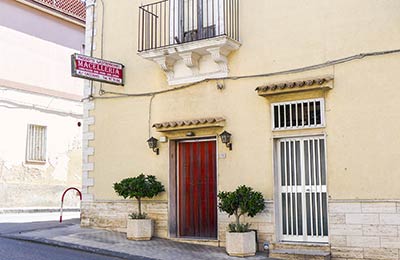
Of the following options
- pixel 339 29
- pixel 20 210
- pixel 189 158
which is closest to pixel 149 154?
pixel 189 158

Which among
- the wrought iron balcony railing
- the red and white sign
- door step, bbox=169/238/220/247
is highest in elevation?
the wrought iron balcony railing

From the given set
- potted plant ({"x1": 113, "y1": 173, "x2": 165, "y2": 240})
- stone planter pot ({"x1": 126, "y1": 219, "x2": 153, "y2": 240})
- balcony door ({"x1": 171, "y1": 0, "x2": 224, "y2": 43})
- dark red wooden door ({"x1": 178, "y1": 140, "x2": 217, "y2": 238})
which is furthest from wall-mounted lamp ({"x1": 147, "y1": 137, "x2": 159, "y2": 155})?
balcony door ({"x1": 171, "y1": 0, "x2": 224, "y2": 43})

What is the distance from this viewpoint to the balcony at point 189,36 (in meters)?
10.7

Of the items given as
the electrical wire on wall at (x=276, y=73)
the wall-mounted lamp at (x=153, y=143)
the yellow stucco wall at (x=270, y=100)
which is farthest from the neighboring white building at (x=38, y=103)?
the wall-mounted lamp at (x=153, y=143)

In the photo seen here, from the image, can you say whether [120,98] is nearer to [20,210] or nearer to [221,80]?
[221,80]

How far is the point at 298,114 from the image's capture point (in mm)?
9852

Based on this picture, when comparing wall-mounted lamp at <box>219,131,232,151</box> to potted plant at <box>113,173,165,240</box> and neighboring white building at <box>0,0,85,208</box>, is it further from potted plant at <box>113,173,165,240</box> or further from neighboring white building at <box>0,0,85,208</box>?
neighboring white building at <box>0,0,85,208</box>

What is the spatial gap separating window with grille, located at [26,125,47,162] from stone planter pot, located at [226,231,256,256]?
10650 mm

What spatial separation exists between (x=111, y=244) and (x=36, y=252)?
5.04 ft

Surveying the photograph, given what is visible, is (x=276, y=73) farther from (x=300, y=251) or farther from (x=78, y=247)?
(x=78, y=247)

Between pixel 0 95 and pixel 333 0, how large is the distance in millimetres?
11806

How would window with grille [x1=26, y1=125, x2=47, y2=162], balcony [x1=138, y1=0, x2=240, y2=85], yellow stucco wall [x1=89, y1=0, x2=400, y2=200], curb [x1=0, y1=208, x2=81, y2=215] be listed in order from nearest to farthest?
yellow stucco wall [x1=89, y1=0, x2=400, y2=200]
balcony [x1=138, y1=0, x2=240, y2=85]
curb [x1=0, y1=208, x2=81, y2=215]
window with grille [x1=26, y1=125, x2=47, y2=162]

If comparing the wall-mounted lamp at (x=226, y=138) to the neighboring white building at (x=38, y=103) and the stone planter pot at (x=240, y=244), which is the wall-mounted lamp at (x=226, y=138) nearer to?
the stone planter pot at (x=240, y=244)

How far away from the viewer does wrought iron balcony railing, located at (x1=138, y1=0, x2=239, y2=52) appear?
35.3ft
